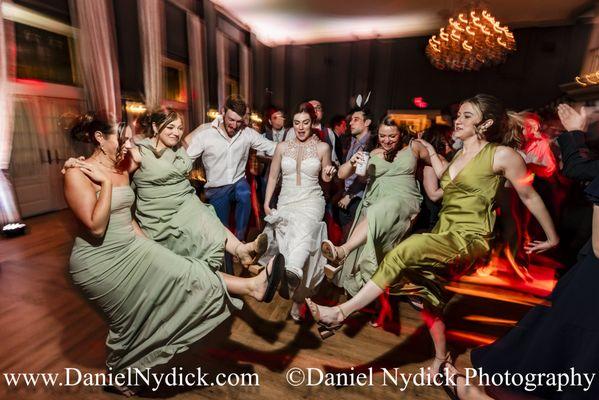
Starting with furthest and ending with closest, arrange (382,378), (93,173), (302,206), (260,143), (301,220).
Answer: (260,143) < (302,206) < (301,220) < (382,378) < (93,173)

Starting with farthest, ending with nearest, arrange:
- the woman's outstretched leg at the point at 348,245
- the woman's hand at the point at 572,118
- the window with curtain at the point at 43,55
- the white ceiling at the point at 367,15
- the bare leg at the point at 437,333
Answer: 1. the white ceiling at the point at 367,15
2. the window with curtain at the point at 43,55
3. the woman's outstretched leg at the point at 348,245
4. the bare leg at the point at 437,333
5. the woman's hand at the point at 572,118

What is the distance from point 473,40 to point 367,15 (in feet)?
11.2

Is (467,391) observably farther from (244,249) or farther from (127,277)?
(127,277)

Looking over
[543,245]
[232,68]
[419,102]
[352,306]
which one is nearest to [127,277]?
[352,306]

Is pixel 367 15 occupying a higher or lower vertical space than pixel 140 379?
higher

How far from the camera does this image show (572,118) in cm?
167

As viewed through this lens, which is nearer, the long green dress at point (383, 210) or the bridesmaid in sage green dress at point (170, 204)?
the bridesmaid in sage green dress at point (170, 204)

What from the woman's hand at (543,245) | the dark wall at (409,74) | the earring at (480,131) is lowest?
the woman's hand at (543,245)

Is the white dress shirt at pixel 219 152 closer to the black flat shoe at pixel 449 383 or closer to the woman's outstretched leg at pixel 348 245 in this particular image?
the woman's outstretched leg at pixel 348 245

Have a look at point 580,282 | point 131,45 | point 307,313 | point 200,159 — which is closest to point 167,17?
point 131,45

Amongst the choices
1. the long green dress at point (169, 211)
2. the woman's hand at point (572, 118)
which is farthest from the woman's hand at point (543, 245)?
the long green dress at point (169, 211)

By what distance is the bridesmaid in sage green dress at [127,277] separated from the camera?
1.57 metres

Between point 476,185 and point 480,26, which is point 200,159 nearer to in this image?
point 476,185

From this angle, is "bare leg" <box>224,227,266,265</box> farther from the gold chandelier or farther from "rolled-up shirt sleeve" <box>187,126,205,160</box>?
the gold chandelier
